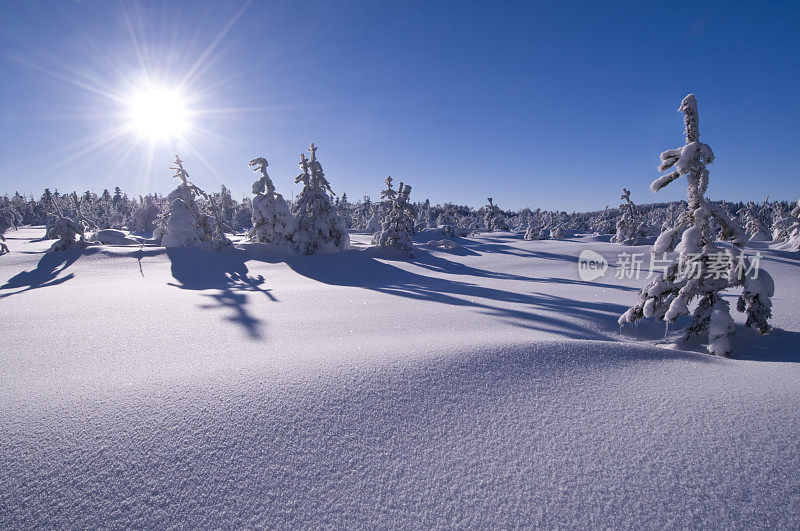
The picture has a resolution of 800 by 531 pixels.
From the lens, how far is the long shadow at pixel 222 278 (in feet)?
21.9

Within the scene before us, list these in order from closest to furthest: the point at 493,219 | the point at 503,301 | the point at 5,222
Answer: the point at 503,301, the point at 5,222, the point at 493,219

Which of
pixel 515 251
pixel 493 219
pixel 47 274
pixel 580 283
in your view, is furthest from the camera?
pixel 493 219

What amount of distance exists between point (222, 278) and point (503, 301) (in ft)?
37.9

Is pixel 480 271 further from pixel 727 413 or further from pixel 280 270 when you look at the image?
pixel 727 413

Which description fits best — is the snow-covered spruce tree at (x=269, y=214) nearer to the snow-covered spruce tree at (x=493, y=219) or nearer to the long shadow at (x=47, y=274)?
the long shadow at (x=47, y=274)

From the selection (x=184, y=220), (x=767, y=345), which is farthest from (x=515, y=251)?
(x=184, y=220)

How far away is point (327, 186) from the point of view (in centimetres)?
2023

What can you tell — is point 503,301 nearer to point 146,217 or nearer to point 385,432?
point 385,432

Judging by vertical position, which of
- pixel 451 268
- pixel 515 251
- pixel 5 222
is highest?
pixel 5 222

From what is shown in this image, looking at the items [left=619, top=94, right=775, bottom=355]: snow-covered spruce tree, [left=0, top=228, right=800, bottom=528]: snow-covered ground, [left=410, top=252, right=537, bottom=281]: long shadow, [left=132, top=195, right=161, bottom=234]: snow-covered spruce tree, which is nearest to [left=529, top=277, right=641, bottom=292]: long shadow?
[left=410, top=252, right=537, bottom=281]: long shadow

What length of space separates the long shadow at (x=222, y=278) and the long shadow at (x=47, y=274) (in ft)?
12.2

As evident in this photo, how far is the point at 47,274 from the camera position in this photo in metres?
13.2

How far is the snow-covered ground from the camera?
169 cm

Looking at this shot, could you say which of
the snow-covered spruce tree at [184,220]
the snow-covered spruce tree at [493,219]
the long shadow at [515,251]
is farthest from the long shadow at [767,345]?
the snow-covered spruce tree at [493,219]
